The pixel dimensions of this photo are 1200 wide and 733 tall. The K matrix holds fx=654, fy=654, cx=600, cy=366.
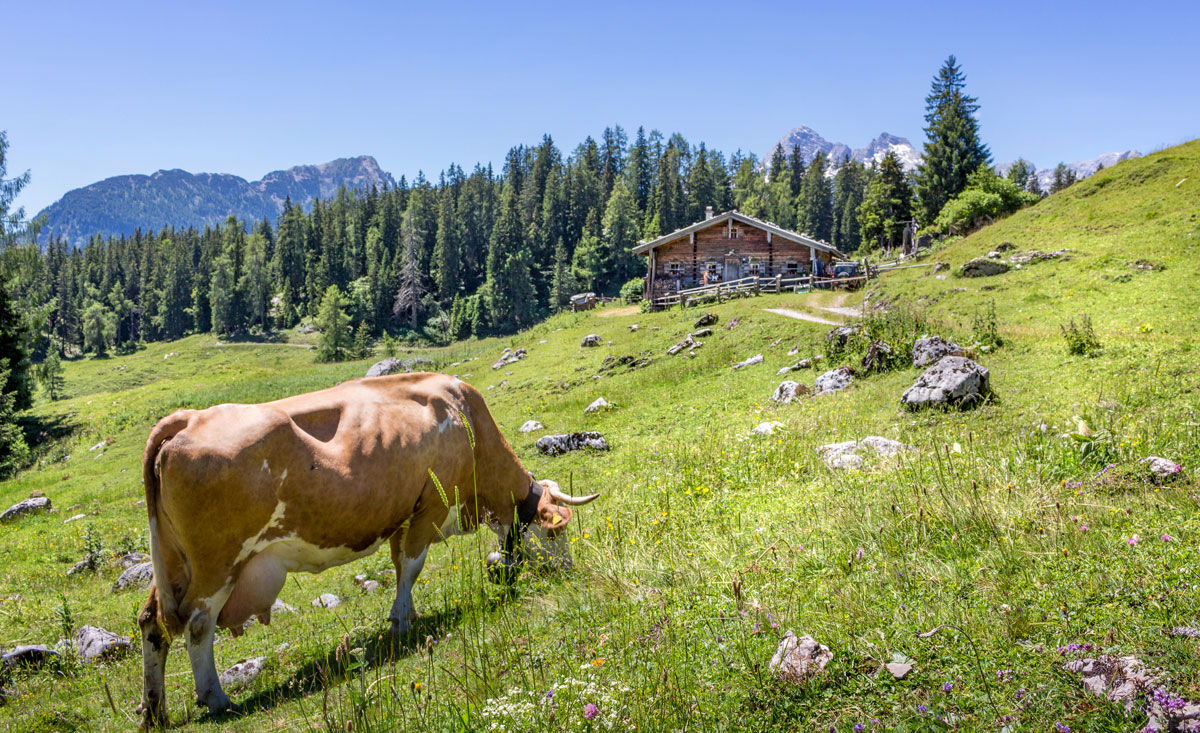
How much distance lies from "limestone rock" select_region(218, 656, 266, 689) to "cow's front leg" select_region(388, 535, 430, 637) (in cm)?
122

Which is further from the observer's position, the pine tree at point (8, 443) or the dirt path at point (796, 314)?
the pine tree at point (8, 443)

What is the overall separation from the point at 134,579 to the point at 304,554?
7.11m

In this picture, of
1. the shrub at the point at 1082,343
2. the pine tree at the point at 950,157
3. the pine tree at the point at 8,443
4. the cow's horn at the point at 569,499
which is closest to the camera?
the cow's horn at the point at 569,499

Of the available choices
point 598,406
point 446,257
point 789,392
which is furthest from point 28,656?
point 446,257

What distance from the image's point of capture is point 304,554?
602 cm

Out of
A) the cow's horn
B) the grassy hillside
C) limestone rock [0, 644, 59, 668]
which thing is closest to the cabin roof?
the grassy hillside

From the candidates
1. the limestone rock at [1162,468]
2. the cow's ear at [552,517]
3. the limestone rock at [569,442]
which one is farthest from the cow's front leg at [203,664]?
the limestone rock at [569,442]

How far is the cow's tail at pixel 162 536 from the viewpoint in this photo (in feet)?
17.7

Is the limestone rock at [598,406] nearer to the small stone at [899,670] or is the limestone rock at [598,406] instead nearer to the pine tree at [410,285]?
the small stone at [899,670]

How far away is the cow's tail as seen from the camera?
5.41 meters

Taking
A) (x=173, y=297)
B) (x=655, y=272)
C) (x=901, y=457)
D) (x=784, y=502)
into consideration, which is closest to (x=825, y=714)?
(x=784, y=502)

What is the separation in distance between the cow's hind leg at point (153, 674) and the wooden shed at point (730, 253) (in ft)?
125

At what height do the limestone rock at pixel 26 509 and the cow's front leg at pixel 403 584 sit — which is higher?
the cow's front leg at pixel 403 584

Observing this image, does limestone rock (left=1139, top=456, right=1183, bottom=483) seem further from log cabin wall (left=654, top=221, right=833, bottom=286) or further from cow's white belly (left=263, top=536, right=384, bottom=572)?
log cabin wall (left=654, top=221, right=833, bottom=286)
